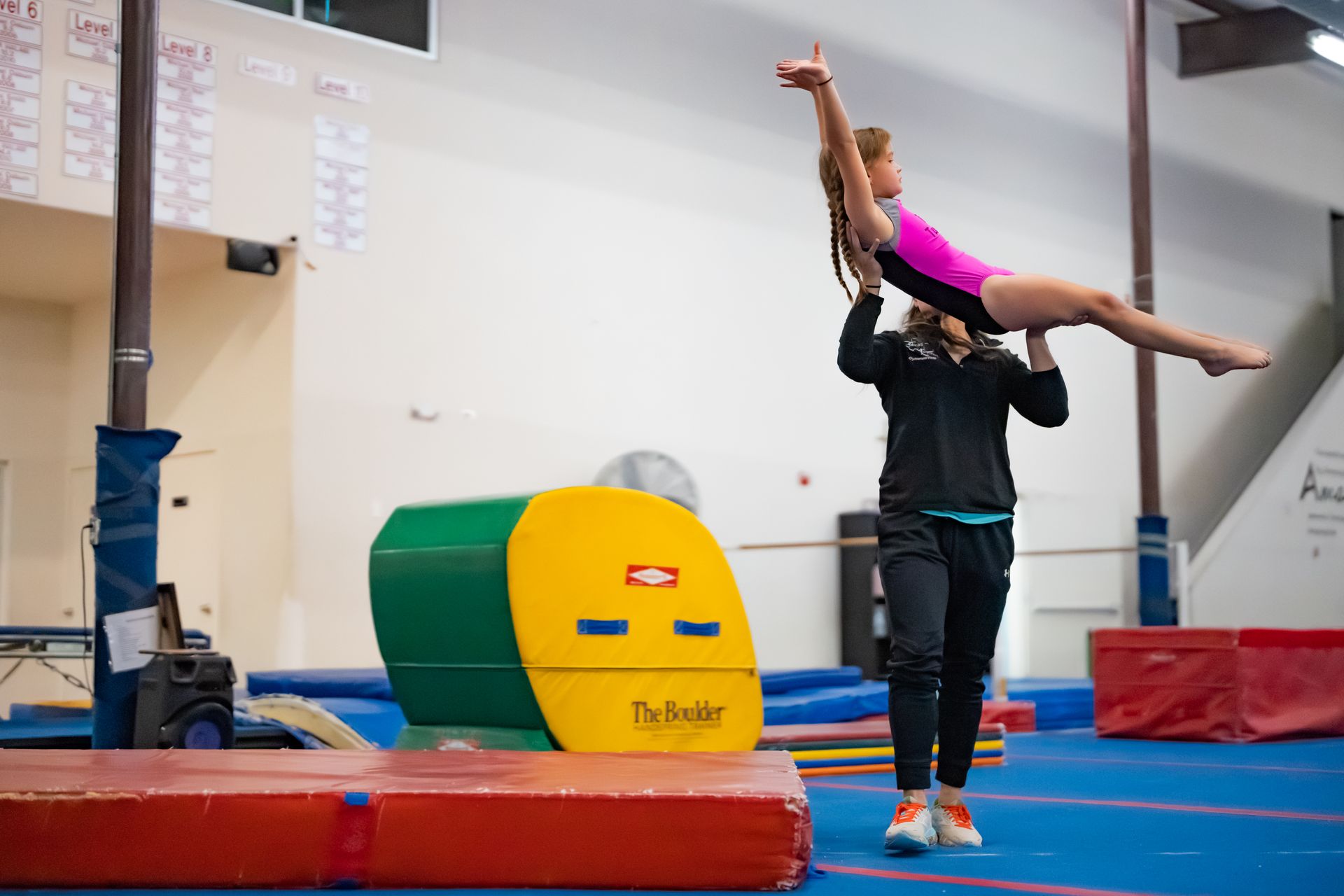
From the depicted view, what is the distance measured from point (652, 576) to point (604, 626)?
0.87ft

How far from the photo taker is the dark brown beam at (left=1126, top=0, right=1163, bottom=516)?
9.27 meters

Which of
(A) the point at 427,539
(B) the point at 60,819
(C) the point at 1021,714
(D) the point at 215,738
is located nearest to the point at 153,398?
(D) the point at 215,738

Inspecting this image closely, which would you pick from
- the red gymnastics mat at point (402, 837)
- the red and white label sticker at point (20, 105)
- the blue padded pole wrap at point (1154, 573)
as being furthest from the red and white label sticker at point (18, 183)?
the blue padded pole wrap at point (1154, 573)

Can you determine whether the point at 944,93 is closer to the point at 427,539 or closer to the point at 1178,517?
the point at 1178,517

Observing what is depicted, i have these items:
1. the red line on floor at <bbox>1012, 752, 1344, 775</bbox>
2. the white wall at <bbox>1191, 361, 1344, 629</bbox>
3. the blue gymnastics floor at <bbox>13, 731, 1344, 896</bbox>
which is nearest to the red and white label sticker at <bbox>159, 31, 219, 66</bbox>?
the blue gymnastics floor at <bbox>13, 731, 1344, 896</bbox>

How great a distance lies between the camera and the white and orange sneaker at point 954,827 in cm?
Result: 271

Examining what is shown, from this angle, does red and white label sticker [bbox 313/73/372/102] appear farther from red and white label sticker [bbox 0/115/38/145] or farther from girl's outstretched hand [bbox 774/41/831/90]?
girl's outstretched hand [bbox 774/41/831/90]

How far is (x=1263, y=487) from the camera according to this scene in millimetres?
12453

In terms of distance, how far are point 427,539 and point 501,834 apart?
1963 millimetres

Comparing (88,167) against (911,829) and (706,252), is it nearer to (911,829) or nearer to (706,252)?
(706,252)

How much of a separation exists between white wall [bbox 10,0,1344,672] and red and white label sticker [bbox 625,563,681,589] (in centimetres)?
389

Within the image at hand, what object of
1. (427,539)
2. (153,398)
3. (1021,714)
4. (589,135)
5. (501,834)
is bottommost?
(1021,714)

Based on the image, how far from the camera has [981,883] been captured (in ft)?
7.36

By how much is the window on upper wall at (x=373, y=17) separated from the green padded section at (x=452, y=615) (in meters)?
4.54
